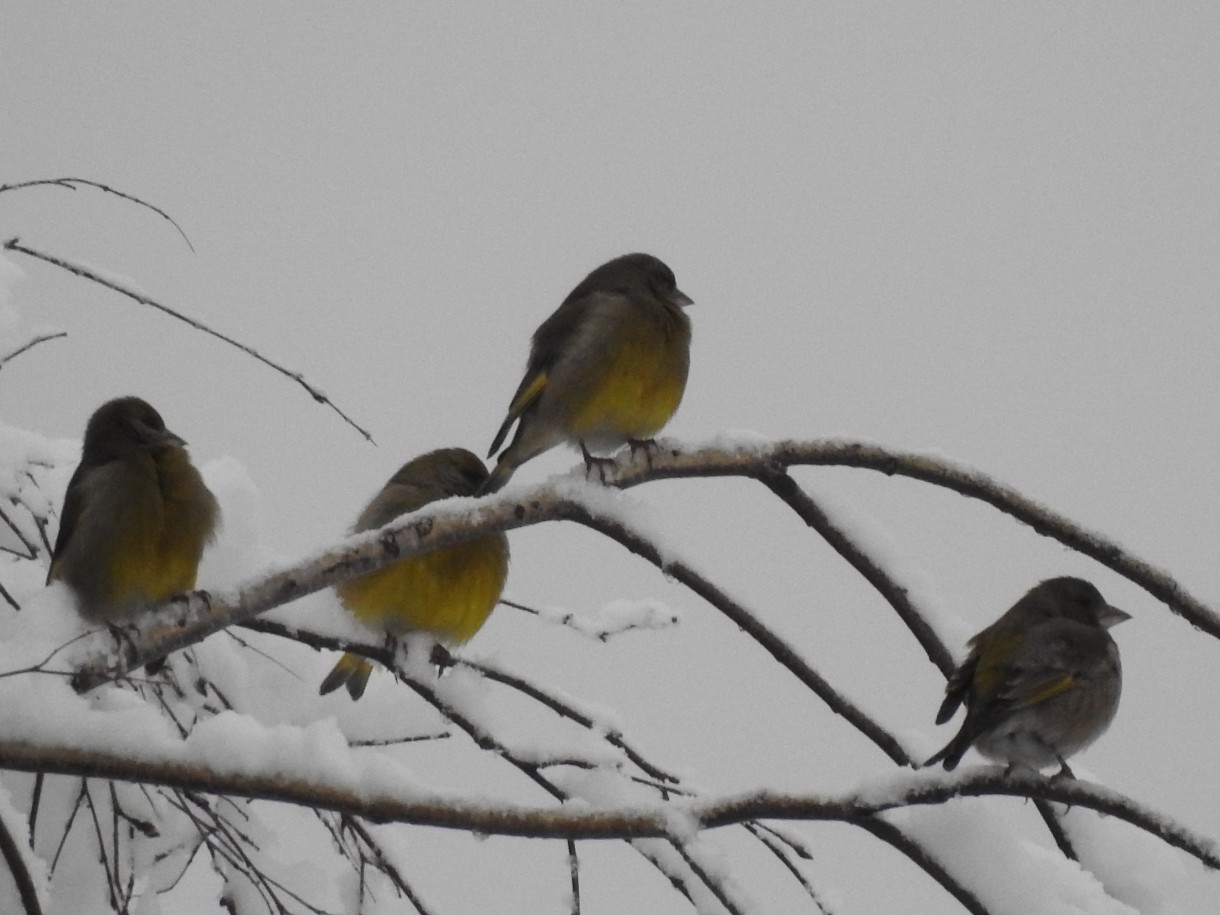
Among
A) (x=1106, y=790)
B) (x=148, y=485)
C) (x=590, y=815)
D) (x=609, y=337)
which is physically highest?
(x=609, y=337)

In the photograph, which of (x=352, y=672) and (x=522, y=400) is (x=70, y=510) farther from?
(x=522, y=400)

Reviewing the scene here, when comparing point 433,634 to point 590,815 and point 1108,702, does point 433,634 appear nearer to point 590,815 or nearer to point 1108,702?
point 1108,702

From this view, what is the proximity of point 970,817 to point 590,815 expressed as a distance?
0.65 m

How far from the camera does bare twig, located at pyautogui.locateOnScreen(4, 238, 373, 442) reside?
2.86 metres

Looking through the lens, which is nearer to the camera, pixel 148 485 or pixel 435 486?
pixel 148 485

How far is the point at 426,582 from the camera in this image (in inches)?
213

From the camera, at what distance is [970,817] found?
2555 millimetres

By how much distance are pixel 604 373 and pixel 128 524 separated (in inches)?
82.8

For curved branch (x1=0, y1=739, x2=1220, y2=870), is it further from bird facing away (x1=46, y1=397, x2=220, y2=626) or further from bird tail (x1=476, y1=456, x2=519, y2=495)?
bird tail (x1=476, y1=456, x2=519, y2=495)

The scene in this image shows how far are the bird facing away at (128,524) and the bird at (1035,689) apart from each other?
2.04 metres

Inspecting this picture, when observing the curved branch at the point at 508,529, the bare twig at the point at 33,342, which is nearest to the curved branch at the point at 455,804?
the curved branch at the point at 508,529

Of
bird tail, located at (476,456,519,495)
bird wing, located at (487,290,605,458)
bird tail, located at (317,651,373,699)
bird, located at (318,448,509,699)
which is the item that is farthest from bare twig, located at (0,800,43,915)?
bird tail, located at (476,456,519,495)

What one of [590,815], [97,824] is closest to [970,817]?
→ [590,815]

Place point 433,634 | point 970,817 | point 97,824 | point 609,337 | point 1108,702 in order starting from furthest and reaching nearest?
point 609,337
point 433,634
point 1108,702
point 97,824
point 970,817
